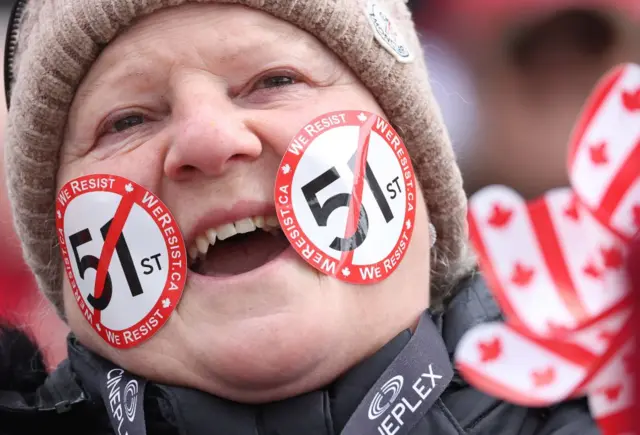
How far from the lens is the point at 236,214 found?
1.41m

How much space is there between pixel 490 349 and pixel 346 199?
445 millimetres

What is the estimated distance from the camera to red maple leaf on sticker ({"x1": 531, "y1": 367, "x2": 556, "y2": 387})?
1.02 metres

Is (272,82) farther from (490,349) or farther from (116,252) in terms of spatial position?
(490,349)

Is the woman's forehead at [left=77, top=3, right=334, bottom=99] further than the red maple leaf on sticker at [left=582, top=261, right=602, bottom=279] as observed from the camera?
Yes

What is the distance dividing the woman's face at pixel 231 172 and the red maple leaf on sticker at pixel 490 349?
36cm

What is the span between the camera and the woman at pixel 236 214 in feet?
4.56

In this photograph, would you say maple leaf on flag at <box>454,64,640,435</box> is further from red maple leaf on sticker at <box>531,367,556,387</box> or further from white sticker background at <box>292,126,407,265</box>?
white sticker background at <box>292,126,407,265</box>

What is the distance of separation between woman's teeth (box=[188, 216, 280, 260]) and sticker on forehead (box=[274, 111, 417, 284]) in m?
0.05

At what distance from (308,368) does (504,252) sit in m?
0.43

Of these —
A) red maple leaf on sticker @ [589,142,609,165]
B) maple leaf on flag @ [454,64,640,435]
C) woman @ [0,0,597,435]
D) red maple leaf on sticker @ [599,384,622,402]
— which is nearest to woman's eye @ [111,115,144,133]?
woman @ [0,0,597,435]

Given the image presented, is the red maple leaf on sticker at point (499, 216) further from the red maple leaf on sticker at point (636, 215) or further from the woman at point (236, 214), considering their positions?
the woman at point (236, 214)

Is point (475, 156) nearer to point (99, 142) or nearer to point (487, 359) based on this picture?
point (99, 142)

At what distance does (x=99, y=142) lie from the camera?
1590 millimetres

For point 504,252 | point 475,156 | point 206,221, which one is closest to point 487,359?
point 504,252
